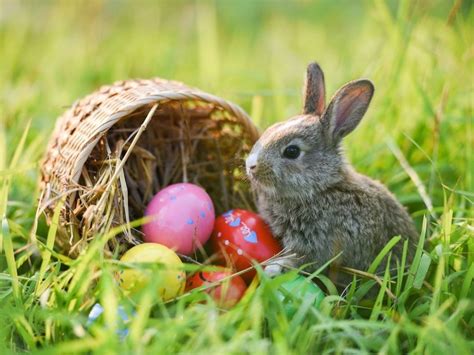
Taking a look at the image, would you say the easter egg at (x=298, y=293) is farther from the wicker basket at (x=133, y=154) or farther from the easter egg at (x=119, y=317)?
the wicker basket at (x=133, y=154)

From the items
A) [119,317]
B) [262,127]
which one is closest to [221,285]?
[119,317]

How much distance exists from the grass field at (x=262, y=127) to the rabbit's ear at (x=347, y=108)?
0.39 meters

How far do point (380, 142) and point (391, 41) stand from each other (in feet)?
2.25

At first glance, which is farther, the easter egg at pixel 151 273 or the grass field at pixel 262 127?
the easter egg at pixel 151 273

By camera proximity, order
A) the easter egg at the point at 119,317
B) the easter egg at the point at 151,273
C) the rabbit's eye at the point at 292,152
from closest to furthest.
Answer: the easter egg at the point at 119,317
the easter egg at the point at 151,273
the rabbit's eye at the point at 292,152

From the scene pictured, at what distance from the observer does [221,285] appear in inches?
114

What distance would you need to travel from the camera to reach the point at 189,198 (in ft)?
11.1

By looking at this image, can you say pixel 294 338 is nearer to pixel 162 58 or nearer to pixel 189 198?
pixel 189 198

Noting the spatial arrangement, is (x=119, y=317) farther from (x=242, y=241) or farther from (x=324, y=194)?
(x=324, y=194)

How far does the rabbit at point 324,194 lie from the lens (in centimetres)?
336

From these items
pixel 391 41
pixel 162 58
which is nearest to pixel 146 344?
pixel 391 41

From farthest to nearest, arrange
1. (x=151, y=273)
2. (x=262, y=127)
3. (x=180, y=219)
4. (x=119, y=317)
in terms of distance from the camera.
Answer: (x=262, y=127) → (x=180, y=219) → (x=151, y=273) → (x=119, y=317)

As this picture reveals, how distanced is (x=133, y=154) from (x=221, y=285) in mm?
1117

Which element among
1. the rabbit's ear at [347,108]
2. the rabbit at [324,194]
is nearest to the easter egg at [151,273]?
the rabbit at [324,194]
